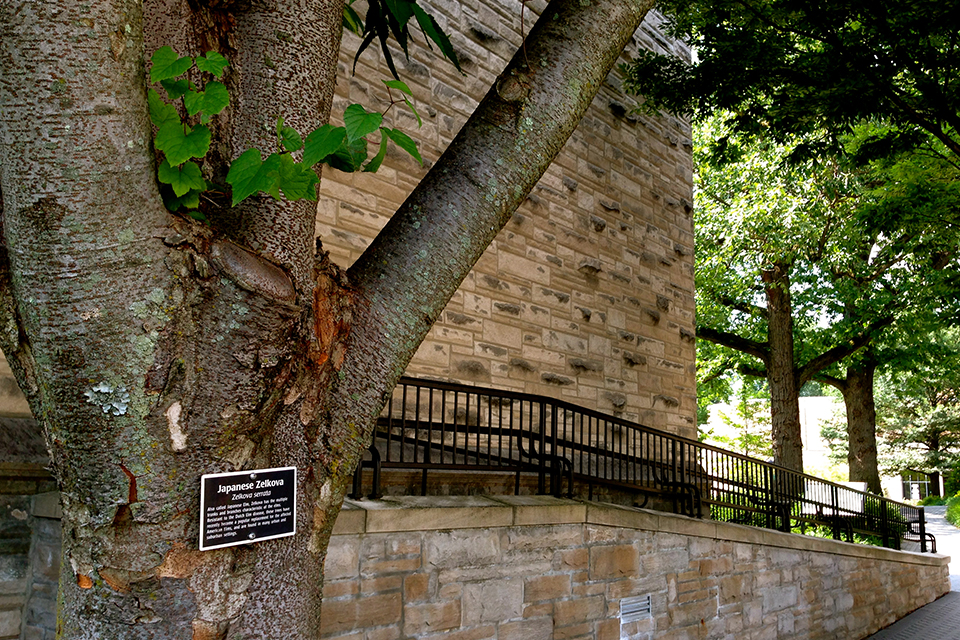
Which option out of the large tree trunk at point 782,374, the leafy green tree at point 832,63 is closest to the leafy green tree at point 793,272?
the large tree trunk at point 782,374

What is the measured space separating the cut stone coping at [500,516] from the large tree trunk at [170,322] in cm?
181

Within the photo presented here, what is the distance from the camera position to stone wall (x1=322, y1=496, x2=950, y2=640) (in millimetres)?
3990

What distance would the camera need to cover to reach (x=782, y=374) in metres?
15.4

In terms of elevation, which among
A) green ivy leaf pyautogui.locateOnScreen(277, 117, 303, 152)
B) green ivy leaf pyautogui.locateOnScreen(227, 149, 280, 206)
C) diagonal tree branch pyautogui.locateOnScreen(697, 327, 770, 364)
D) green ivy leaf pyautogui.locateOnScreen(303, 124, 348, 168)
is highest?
diagonal tree branch pyautogui.locateOnScreen(697, 327, 770, 364)

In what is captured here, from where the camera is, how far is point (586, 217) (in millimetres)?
8586

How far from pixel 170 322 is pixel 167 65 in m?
0.63

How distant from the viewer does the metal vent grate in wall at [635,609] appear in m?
5.53

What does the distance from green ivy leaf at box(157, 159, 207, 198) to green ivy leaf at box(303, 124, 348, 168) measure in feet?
1.14

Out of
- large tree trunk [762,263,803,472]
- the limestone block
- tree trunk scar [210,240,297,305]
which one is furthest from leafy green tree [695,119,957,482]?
tree trunk scar [210,240,297,305]

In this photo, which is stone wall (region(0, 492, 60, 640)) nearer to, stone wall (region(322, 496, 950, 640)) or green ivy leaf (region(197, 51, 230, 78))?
stone wall (region(322, 496, 950, 640))

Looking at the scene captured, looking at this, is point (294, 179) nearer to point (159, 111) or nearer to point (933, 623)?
point (159, 111)

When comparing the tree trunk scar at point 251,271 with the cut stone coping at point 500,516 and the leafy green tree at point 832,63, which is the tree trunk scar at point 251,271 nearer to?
the cut stone coping at point 500,516

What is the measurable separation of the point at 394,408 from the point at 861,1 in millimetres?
5414

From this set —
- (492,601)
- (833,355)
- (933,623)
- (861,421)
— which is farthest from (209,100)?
(861,421)
